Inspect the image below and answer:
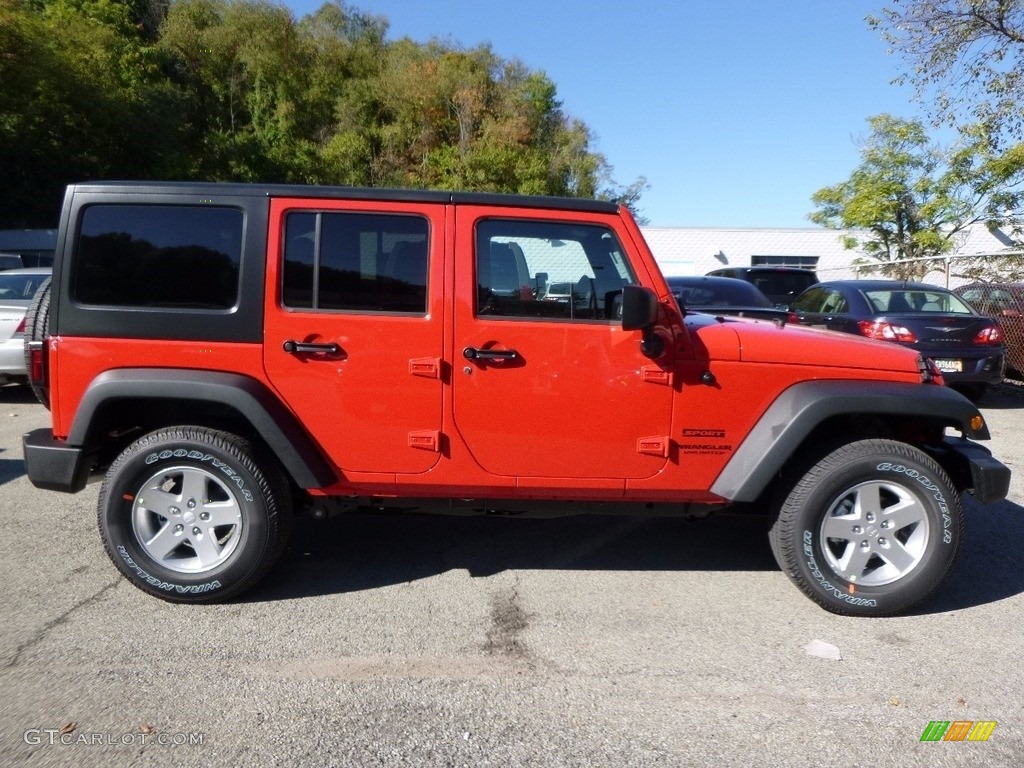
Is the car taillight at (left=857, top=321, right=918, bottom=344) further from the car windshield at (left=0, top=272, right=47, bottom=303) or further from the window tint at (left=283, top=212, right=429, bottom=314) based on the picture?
the car windshield at (left=0, top=272, right=47, bottom=303)

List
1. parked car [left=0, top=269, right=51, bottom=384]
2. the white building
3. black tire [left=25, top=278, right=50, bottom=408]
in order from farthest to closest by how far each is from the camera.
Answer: the white building < parked car [left=0, top=269, right=51, bottom=384] < black tire [left=25, top=278, right=50, bottom=408]

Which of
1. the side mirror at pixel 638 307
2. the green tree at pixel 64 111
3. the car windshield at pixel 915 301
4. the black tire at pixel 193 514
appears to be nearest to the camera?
the side mirror at pixel 638 307

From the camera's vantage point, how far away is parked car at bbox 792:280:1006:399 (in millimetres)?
9047

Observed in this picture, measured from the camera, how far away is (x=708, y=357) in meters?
3.87

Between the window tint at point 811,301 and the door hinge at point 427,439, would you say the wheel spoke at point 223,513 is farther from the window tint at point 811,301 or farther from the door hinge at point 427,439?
A: the window tint at point 811,301

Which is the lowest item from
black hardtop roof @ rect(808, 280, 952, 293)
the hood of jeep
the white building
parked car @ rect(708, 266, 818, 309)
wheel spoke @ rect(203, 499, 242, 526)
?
wheel spoke @ rect(203, 499, 242, 526)

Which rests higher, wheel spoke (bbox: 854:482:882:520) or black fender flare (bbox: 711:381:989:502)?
black fender flare (bbox: 711:381:989:502)

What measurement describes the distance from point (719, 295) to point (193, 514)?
7.61 m

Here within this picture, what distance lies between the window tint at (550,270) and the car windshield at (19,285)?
24.7ft

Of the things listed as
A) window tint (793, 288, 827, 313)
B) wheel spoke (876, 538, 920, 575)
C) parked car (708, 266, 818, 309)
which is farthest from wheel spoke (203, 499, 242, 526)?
parked car (708, 266, 818, 309)

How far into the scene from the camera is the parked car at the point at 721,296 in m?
9.44

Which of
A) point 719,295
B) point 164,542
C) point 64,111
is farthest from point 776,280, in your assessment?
point 64,111

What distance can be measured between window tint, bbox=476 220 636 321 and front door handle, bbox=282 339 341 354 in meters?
0.74

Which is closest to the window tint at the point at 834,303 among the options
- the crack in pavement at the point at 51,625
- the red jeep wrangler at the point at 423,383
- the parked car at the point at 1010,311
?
the parked car at the point at 1010,311
